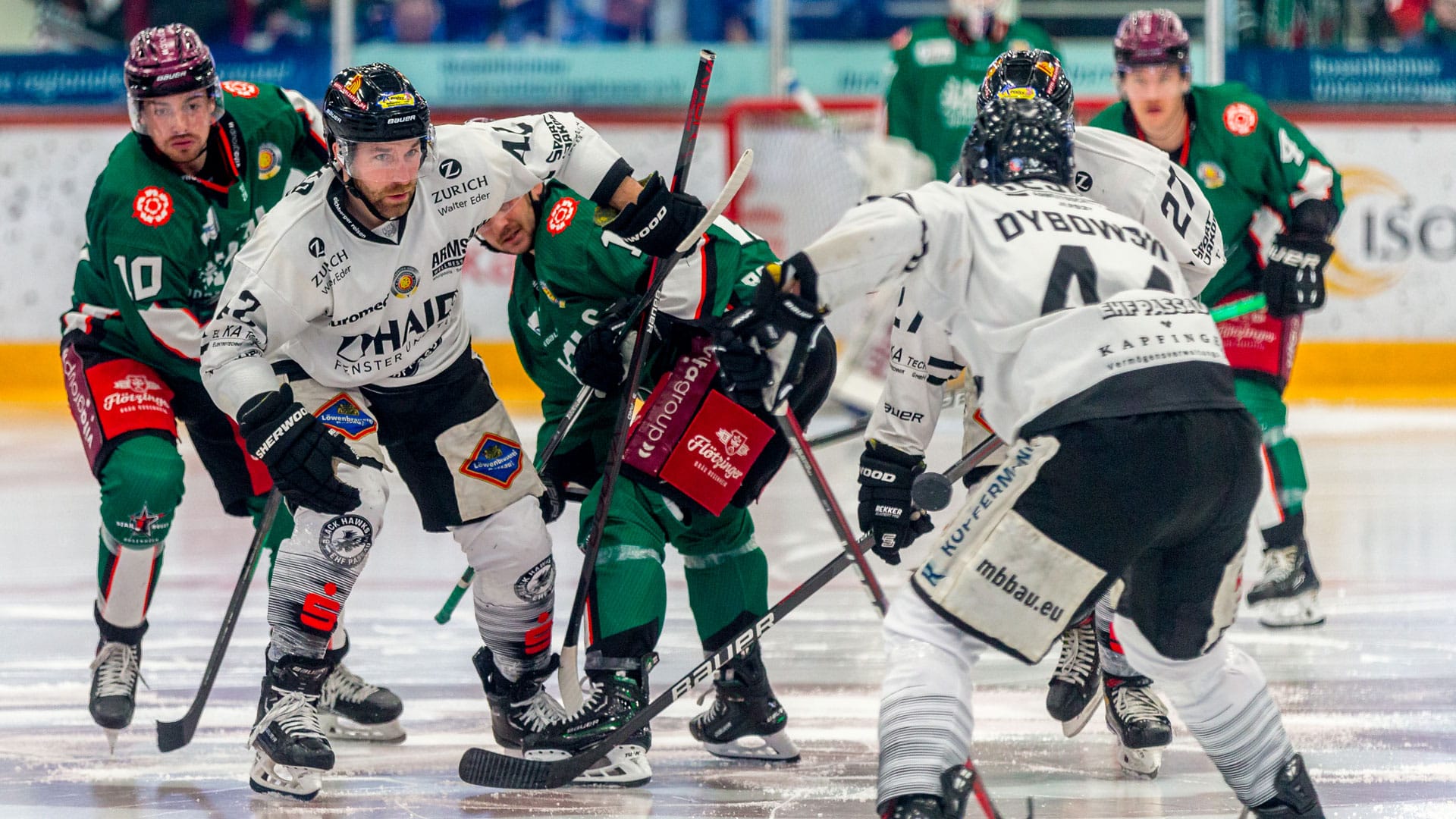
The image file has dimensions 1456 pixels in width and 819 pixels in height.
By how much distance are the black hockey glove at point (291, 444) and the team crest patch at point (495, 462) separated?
31 centimetres

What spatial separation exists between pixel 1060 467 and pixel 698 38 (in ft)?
19.7

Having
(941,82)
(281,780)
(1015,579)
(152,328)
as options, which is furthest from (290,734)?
(941,82)

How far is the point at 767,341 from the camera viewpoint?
2496 mm

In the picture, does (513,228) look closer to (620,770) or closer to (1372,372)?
(620,770)

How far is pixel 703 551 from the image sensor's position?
3477 mm

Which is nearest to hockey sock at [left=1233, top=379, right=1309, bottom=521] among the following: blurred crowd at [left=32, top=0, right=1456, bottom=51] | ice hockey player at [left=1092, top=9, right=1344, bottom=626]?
ice hockey player at [left=1092, top=9, right=1344, bottom=626]

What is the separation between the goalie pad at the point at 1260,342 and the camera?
14.8 ft

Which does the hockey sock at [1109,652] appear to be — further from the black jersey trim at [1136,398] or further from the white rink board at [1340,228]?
the white rink board at [1340,228]

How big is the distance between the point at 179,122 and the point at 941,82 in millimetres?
3560

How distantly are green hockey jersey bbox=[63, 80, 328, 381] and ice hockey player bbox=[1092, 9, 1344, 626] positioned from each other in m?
1.97

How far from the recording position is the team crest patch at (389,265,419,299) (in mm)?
3096

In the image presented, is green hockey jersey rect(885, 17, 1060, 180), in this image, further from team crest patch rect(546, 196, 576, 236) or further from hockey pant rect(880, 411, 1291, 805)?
hockey pant rect(880, 411, 1291, 805)

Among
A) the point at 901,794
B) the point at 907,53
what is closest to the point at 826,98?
the point at 907,53

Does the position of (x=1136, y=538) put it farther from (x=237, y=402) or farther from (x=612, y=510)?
(x=237, y=402)
